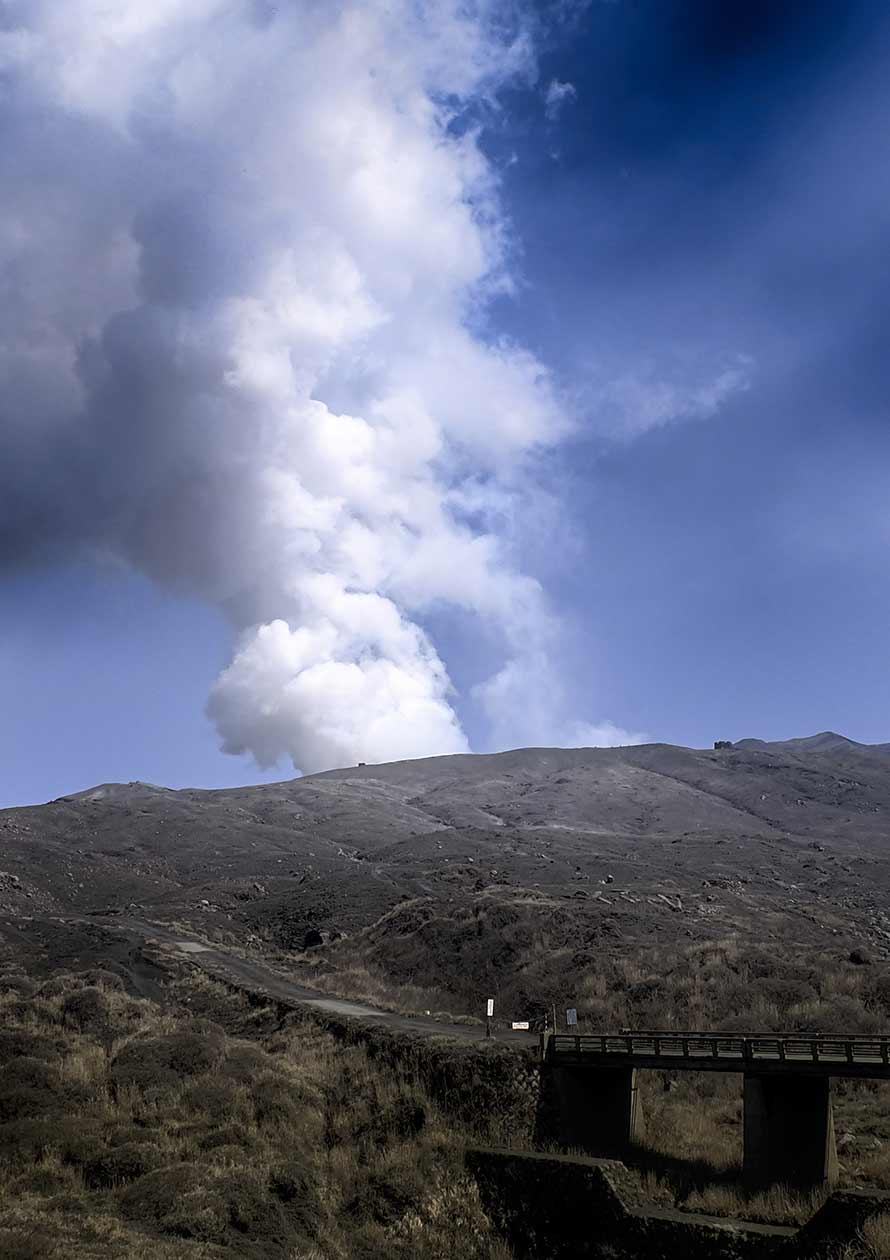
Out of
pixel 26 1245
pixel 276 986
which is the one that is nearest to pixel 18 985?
pixel 276 986

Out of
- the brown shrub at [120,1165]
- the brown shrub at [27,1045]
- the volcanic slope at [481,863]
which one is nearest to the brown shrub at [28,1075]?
the brown shrub at [27,1045]

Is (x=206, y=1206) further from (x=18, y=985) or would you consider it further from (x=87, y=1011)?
(x=18, y=985)

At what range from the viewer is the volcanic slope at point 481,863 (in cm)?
5359

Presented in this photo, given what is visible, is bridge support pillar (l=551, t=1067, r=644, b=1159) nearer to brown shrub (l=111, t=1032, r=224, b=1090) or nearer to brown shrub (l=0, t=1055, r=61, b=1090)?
brown shrub (l=111, t=1032, r=224, b=1090)

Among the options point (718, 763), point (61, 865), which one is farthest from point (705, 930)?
point (718, 763)

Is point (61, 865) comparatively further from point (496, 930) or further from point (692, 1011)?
point (692, 1011)

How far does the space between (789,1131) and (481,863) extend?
217 feet

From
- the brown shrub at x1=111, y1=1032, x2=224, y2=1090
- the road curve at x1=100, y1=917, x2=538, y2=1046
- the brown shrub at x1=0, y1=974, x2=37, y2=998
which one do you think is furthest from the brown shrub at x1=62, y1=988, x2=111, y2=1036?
the road curve at x1=100, y1=917, x2=538, y2=1046

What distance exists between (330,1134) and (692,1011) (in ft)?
58.7

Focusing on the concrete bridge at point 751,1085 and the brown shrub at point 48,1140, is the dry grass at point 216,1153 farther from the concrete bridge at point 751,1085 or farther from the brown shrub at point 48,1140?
the concrete bridge at point 751,1085

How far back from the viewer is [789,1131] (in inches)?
922

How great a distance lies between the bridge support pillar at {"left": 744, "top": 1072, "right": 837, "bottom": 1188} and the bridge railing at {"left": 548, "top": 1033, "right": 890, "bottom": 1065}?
2.35 ft

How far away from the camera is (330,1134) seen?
88.6 feet

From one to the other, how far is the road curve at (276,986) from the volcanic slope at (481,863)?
525cm
